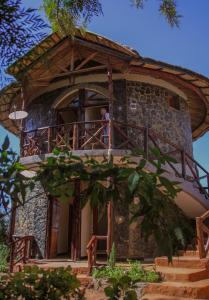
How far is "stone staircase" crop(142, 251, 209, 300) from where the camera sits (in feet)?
19.1

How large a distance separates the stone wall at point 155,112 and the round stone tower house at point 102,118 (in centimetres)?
3

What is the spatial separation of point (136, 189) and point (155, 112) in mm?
9196

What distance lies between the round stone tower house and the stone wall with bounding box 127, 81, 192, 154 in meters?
0.03

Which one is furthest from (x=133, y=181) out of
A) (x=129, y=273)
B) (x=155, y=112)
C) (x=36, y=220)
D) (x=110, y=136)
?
(x=155, y=112)

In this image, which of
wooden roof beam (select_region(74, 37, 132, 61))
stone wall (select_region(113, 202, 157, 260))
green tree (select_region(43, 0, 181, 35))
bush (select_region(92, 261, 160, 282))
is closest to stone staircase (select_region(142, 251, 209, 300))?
bush (select_region(92, 261, 160, 282))

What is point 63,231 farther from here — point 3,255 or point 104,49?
point 104,49

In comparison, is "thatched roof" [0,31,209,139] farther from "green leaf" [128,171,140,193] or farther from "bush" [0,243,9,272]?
"green leaf" [128,171,140,193]

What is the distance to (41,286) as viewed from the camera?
98.2 inches

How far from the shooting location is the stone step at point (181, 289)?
580 cm

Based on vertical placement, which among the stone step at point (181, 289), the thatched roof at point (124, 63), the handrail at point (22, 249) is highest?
the thatched roof at point (124, 63)

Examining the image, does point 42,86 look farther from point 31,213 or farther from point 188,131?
point 188,131

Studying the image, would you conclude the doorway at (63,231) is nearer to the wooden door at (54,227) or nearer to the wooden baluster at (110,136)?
the wooden door at (54,227)

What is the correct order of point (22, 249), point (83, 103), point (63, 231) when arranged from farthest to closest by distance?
point (63, 231), point (83, 103), point (22, 249)

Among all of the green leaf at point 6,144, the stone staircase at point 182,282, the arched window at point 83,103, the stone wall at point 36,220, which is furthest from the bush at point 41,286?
the arched window at point 83,103
